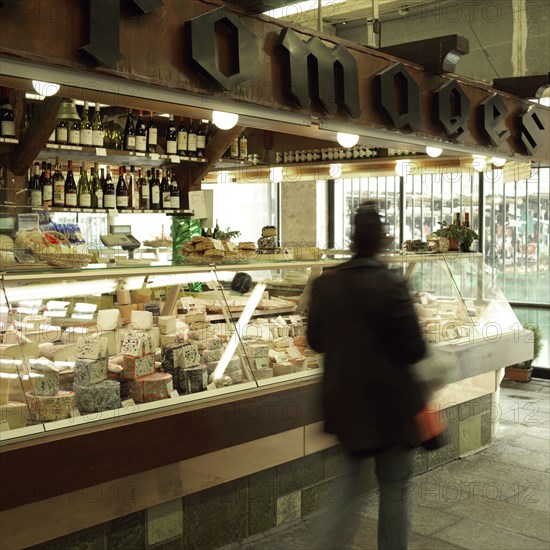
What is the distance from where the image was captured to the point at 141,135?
22.0 feet

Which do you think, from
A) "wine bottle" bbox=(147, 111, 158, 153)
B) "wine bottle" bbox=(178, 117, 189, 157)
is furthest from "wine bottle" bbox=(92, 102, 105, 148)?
"wine bottle" bbox=(178, 117, 189, 157)

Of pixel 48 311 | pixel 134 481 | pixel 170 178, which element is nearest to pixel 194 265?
pixel 48 311

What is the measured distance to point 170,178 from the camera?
23.4ft

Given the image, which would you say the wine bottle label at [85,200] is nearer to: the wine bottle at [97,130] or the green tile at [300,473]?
the wine bottle at [97,130]

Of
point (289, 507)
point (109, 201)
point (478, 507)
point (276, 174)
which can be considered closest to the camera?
point (289, 507)

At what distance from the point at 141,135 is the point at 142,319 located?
3271mm

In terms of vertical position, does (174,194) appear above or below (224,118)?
below

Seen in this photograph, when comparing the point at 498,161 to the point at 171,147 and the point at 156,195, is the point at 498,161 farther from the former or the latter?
the point at 156,195

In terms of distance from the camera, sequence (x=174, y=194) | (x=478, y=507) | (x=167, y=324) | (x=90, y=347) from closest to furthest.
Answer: (x=90, y=347)
(x=167, y=324)
(x=478, y=507)
(x=174, y=194)

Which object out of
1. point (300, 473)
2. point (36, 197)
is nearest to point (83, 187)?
point (36, 197)

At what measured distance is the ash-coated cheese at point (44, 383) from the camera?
3.06 metres

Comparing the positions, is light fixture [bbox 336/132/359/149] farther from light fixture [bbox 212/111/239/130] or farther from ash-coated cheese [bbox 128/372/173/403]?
ash-coated cheese [bbox 128/372/173/403]

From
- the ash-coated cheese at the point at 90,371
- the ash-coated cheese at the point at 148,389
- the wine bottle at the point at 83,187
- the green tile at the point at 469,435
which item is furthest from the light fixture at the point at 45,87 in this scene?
the green tile at the point at 469,435

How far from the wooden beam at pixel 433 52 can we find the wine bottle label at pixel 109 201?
2798 mm
